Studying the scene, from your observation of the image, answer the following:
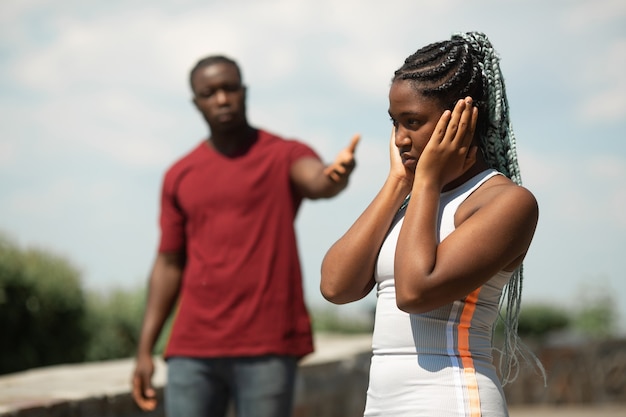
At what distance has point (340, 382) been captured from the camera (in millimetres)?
8094

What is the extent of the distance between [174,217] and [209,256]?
1.30 feet

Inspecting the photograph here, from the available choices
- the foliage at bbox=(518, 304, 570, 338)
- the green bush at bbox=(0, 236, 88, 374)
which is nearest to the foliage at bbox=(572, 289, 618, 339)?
the foliage at bbox=(518, 304, 570, 338)

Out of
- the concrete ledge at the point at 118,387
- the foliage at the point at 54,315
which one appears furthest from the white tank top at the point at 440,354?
the foliage at the point at 54,315

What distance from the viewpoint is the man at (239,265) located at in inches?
169

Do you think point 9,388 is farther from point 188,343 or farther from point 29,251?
point 29,251

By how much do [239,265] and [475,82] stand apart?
211 centimetres

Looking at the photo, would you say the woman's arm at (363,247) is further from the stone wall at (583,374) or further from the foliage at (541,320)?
the foliage at (541,320)

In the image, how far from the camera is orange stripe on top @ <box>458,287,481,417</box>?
7.53 feet

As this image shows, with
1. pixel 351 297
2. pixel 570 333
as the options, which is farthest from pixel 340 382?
pixel 570 333

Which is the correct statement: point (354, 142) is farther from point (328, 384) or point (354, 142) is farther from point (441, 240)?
point (328, 384)

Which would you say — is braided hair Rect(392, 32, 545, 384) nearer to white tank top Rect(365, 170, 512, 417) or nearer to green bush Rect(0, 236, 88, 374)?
white tank top Rect(365, 170, 512, 417)

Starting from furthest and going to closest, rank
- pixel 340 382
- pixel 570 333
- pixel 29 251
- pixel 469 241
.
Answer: pixel 570 333, pixel 29 251, pixel 340 382, pixel 469 241

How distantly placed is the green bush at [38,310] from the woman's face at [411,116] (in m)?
6.65

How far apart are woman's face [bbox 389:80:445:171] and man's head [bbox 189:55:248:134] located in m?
2.22
